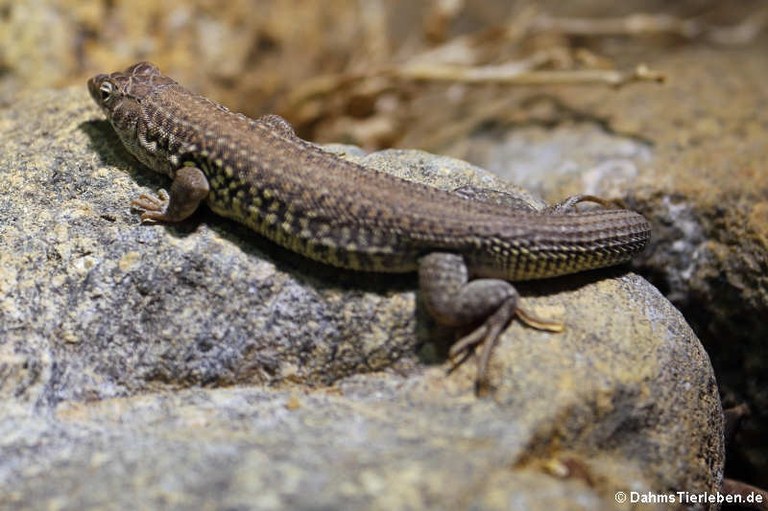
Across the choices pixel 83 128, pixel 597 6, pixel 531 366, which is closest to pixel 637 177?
pixel 531 366

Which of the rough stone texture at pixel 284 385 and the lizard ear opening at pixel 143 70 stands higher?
the lizard ear opening at pixel 143 70

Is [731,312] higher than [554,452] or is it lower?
higher

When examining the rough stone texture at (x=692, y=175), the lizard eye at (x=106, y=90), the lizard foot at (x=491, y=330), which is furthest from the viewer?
the rough stone texture at (x=692, y=175)

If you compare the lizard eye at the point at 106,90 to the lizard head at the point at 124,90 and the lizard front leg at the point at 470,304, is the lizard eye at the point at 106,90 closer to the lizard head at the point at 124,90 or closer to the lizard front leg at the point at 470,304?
the lizard head at the point at 124,90

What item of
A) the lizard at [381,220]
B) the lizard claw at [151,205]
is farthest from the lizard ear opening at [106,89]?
the lizard claw at [151,205]

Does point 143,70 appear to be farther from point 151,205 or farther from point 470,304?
point 470,304

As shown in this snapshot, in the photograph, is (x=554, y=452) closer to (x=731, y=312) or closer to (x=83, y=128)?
(x=731, y=312)
